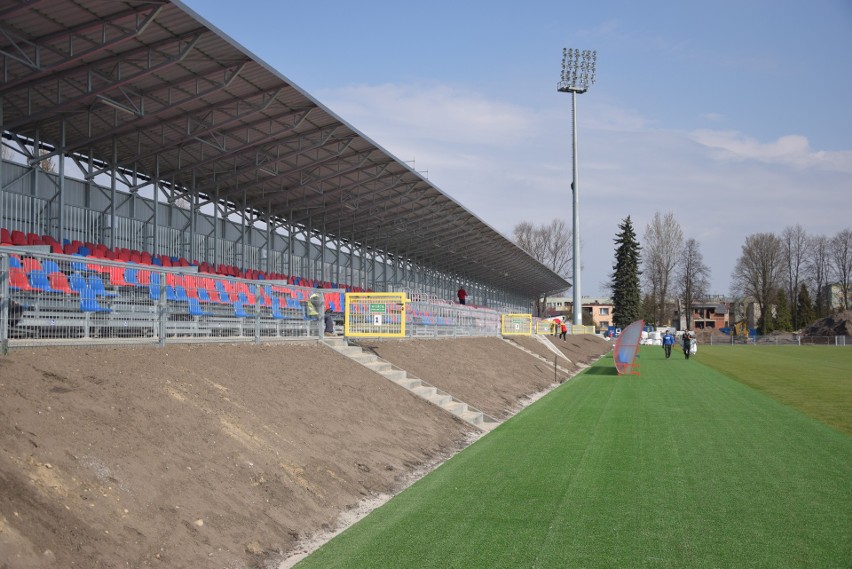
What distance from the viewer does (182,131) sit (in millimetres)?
28797

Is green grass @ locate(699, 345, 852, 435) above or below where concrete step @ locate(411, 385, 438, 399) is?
below

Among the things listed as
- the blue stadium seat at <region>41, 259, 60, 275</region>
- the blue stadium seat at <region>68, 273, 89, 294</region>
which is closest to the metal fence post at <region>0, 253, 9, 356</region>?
the blue stadium seat at <region>41, 259, 60, 275</region>

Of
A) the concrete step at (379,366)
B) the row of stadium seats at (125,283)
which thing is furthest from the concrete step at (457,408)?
the row of stadium seats at (125,283)

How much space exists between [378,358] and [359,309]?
3.69m

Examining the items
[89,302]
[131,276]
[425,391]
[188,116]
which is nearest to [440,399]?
[425,391]

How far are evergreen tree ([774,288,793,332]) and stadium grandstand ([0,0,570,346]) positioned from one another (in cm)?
7972

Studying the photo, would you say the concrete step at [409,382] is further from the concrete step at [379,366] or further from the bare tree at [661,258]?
the bare tree at [661,258]

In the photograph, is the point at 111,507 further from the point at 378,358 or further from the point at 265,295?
the point at 378,358

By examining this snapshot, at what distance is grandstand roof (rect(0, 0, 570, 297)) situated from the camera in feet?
65.5

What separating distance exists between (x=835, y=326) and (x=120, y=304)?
99.2m

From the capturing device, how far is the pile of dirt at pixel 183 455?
21.6ft

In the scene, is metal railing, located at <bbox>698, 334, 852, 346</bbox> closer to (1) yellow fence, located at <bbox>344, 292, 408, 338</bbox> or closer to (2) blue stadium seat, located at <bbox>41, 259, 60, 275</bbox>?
(1) yellow fence, located at <bbox>344, 292, 408, 338</bbox>

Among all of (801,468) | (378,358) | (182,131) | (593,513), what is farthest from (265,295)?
(182,131)

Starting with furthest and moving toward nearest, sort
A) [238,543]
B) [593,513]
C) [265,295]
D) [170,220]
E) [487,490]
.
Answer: [170,220] < [265,295] < [487,490] < [593,513] < [238,543]
